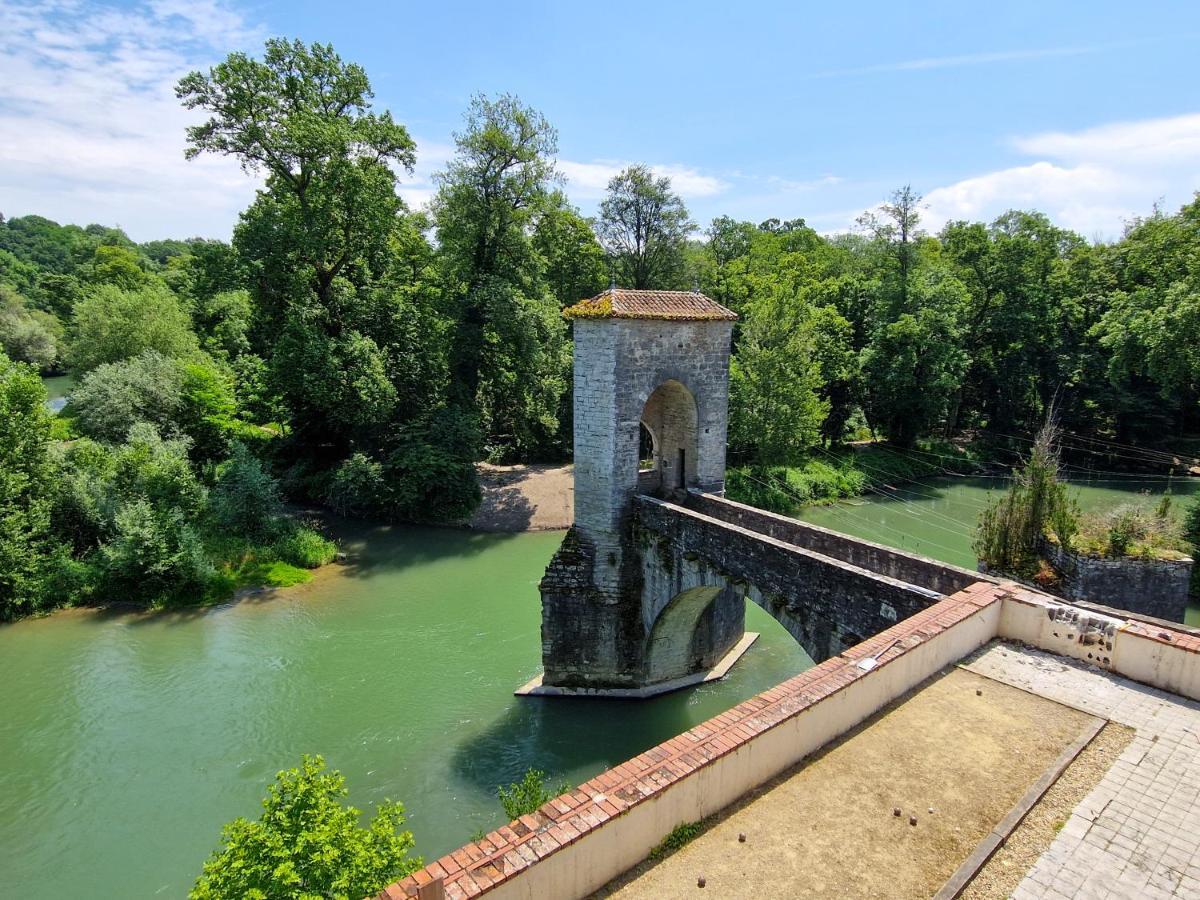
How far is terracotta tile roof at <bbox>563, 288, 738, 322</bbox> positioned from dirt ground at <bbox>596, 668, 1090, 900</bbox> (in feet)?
23.7

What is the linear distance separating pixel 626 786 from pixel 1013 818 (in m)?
2.74

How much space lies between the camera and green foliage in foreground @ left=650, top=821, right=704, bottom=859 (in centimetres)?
447

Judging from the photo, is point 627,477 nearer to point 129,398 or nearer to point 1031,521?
point 1031,521

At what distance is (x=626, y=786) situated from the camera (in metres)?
4.48

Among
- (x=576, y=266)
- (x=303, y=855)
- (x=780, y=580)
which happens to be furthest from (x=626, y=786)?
(x=576, y=266)

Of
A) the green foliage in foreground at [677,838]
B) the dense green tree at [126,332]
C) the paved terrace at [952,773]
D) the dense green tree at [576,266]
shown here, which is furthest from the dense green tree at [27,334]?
the green foliage in foreground at [677,838]

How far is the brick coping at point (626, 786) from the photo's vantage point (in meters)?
3.79

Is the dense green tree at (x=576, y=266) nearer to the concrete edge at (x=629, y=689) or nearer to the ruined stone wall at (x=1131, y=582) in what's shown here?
the concrete edge at (x=629, y=689)

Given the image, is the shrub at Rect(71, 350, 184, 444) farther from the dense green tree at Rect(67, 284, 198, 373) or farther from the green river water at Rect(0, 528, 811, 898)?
the green river water at Rect(0, 528, 811, 898)

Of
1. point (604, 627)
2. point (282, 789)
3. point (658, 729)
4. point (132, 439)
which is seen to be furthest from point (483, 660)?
point (132, 439)

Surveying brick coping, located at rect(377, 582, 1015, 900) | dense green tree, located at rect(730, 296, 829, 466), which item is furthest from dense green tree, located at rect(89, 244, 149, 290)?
brick coping, located at rect(377, 582, 1015, 900)

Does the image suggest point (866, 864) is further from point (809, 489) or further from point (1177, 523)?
point (809, 489)

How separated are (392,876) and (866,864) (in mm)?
4476

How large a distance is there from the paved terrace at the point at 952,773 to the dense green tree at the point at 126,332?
97.2 ft
